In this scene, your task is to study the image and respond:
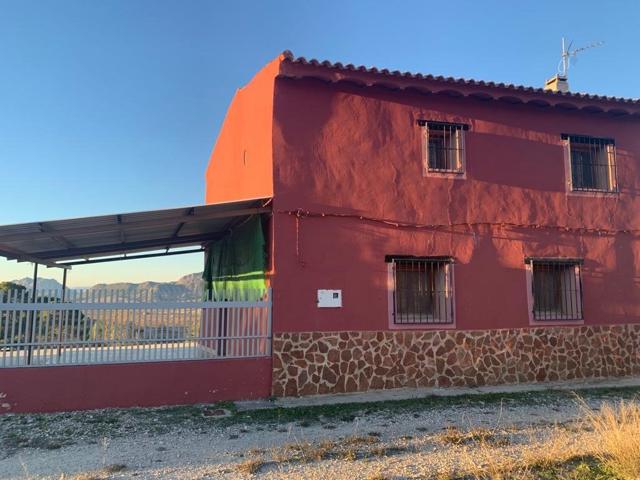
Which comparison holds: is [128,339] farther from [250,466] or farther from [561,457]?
[561,457]

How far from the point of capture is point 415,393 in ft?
30.0

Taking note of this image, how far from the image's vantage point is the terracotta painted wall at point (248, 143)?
9.64m

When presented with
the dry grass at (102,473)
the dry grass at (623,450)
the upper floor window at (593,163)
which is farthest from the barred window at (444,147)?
the dry grass at (102,473)

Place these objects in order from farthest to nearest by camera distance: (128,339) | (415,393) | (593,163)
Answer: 1. (593,163)
2. (415,393)
3. (128,339)

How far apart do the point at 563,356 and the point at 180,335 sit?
7.82 m

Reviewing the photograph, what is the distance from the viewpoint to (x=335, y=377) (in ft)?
29.9

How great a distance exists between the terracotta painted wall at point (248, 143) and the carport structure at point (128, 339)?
119 cm

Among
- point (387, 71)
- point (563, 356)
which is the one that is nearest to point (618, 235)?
point (563, 356)

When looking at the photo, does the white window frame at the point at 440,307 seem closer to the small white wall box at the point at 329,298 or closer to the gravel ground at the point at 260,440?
the small white wall box at the point at 329,298

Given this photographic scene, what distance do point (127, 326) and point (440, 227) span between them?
20.3ft

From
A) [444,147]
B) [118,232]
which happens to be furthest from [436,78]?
[118,232]

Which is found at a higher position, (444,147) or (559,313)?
Answer: (444,147)

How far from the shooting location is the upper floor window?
448 inches

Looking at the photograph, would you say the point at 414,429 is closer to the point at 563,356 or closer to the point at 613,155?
the point at 563,356
